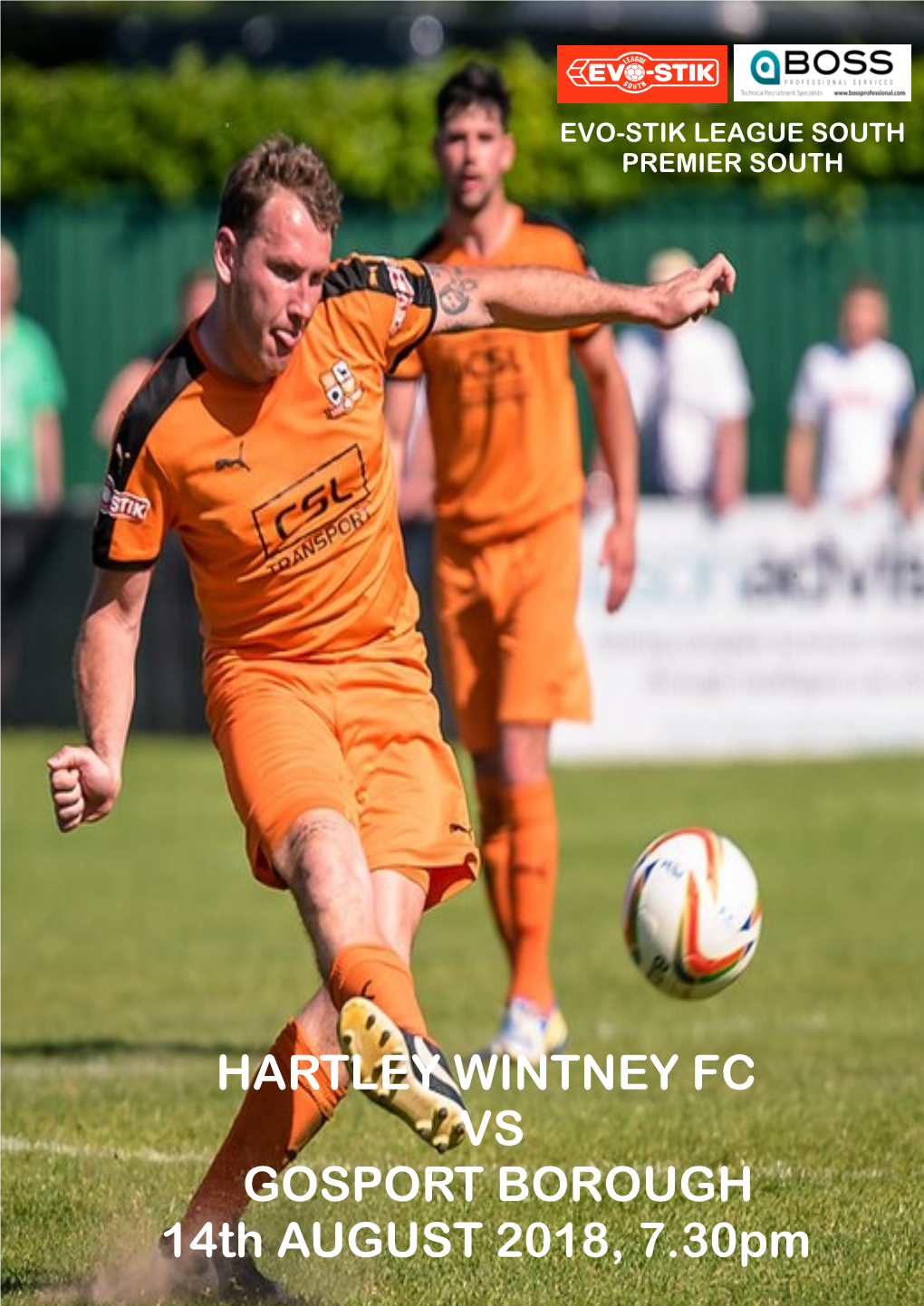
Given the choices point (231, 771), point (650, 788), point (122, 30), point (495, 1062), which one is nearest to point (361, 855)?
point (231, 771)

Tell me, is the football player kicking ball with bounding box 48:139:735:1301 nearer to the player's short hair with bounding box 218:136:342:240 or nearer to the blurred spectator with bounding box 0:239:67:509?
the player's short hair with bounding box 218:136:342:240

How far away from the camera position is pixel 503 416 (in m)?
9.57

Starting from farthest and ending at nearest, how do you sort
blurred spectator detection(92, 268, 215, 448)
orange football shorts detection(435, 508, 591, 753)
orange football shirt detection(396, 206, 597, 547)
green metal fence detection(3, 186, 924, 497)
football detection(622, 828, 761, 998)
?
green metal fence detection(3, 186, 924, 497) → blurred spectator detection(92, 268, 215, 448) → orange football shorts detection(435, 508, 591, 753) → orange football shirt detection(396, 206, 597, 547) → football detection(622, 828, 761, 998)

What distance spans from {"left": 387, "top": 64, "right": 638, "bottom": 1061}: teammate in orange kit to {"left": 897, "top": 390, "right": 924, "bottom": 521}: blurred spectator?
26.9ft

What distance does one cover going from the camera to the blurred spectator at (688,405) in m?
17.4

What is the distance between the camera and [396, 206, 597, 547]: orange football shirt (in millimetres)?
9445

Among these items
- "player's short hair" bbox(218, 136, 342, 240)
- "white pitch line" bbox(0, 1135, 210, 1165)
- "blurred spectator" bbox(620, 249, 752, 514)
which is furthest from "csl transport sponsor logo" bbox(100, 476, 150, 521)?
"blurred spectator" bbox(620, 249, 752, 514)

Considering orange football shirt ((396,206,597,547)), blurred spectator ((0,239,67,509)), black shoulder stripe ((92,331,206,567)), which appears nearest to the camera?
black shoulder stripe ((92,331,206,567))

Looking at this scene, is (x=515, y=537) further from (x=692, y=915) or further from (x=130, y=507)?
(x=130, y=507)

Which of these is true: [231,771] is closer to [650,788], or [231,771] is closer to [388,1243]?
[388,1243]

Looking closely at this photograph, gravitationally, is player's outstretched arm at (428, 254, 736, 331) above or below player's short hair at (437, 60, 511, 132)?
below

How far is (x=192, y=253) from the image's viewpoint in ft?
76.0

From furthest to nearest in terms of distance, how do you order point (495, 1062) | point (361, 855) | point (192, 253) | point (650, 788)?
1. point (192, 253)
2. point (650, 788)
3. point (495, 1062)
4. point (361, 855)

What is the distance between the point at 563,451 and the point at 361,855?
3753mm
